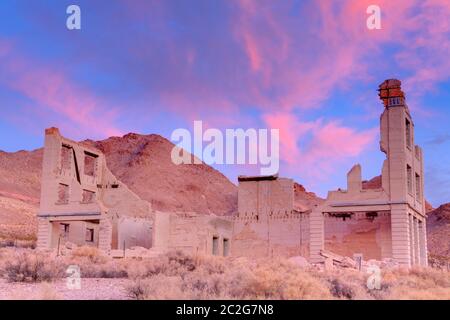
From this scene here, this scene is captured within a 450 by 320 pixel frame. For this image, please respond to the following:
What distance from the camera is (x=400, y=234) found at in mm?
33750

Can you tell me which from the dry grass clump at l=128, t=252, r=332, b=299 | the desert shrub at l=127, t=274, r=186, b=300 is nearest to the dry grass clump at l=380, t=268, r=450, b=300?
the dry grass clump at l=128, t=252, r=332, b=299

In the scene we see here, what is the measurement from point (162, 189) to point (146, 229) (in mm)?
48808

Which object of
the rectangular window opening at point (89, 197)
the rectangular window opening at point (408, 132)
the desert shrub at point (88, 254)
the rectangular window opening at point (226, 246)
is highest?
the rectangular window opening at point (408, 132)

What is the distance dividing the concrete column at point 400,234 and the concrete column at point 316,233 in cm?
403

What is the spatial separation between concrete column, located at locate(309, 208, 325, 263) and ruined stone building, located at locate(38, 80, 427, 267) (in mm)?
58

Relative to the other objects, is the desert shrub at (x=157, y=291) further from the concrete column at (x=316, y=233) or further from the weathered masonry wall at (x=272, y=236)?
the weathered masonry wall at (x=272, y=236)

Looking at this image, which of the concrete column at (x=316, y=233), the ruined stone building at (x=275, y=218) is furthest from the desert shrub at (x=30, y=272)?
the concrete column at (x=316, y=233)

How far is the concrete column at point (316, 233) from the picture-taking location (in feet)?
116

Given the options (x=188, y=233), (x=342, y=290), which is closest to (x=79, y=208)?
(x=188, y=233)

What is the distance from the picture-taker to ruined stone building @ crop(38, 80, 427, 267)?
115 ft

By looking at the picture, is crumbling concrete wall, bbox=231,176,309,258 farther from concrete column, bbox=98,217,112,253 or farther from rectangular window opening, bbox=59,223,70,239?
rectangular window opening, bbox=59,223,70,239
